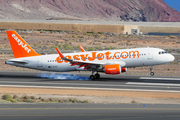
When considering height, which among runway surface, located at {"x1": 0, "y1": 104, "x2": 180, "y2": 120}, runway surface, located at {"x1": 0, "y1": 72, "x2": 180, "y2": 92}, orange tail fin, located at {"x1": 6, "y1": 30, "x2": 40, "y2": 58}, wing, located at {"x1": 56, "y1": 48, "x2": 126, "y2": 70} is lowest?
runway surface, located at {"x1": 0, "y1": 104, "x2": 180, "y2": 120}

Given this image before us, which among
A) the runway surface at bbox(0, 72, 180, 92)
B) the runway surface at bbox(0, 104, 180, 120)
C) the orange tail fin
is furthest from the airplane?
the runway surface at bbox(0, 104, 180, 120)

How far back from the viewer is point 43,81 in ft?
116

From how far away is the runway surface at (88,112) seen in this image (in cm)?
1770

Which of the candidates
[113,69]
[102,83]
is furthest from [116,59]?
[102,83]

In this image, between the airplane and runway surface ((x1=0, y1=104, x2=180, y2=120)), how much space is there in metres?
13.4

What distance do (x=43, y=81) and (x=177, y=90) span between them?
15449mm

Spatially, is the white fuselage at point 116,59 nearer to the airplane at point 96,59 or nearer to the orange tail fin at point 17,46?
the airplane at point 96,59

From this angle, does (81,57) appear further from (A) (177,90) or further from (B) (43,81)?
(A) (177,90)

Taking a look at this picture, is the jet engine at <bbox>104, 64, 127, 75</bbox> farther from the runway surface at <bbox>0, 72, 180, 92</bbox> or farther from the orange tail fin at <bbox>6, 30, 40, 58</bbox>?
the orange tail fin at <bbox>6, 30, 40, 58</bbox>

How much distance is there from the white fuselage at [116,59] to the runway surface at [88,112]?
573 inches

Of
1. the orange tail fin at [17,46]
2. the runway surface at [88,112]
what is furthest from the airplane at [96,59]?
the runway surface at [88,112]

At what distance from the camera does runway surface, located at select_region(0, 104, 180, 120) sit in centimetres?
1770

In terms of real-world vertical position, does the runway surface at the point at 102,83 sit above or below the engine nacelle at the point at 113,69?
below

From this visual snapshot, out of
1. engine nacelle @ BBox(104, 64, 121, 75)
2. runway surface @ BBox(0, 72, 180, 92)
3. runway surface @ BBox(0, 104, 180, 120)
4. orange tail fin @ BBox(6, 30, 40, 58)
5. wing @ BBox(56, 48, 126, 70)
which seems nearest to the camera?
runway surface @ BBox(0, 104, 180, 120)
